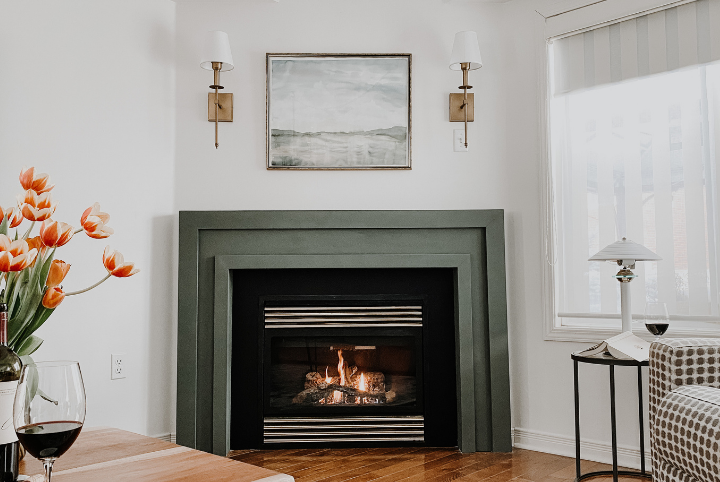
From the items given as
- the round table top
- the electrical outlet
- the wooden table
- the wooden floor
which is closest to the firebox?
the wooden floor

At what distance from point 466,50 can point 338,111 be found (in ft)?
2.19

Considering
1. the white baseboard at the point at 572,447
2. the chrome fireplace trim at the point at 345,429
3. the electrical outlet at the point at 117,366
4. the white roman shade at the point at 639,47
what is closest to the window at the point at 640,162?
the white roman shade at the point at 639,47

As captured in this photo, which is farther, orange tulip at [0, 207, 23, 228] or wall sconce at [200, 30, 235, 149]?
wall sconce at [200, 30, 235, 149]

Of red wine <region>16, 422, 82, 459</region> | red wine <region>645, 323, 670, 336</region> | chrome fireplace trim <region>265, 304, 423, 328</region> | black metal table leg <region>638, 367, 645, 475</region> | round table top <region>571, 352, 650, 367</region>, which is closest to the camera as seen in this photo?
red wine <region>16, 422, 82, 459</region>

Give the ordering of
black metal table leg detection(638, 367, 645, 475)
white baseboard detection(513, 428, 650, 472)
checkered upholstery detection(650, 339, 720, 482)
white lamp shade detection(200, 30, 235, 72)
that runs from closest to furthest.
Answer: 1. checkered upholstery detection(650, 339, 720, 482)
2. black metal table leg detection(638, 367, 645, 475)
3. white baseboard detection(513, 428, 650, 472)
4. white lamp shade detection(200, 30, 235, 72)

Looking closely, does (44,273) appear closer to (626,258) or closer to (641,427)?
(626,258)

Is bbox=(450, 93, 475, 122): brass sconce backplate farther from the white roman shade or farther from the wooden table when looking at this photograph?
the wooden table

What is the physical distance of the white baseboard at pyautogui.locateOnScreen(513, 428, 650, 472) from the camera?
259 centimetres

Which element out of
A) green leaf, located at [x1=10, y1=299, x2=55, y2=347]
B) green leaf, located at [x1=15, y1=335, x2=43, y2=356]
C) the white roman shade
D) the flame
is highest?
the white roman shade

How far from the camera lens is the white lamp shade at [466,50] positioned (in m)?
2.80

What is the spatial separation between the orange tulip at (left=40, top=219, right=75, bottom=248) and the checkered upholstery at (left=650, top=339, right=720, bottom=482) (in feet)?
4.84

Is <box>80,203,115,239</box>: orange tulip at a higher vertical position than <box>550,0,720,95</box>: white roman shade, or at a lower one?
lower

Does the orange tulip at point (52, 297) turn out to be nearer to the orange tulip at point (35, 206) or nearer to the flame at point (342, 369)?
the orange tulip at point (35, 206)

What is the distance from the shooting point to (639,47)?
8.68 ft
